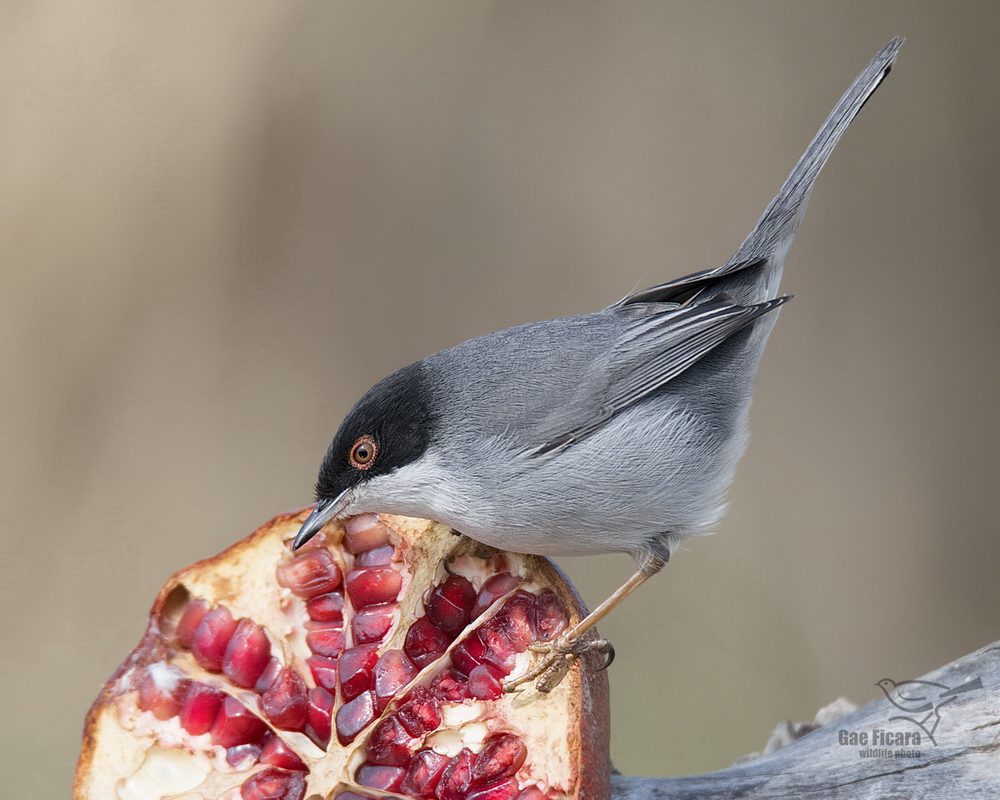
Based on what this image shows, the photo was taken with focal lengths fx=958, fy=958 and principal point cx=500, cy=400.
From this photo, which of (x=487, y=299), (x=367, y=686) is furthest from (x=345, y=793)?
(x=487, y=299)

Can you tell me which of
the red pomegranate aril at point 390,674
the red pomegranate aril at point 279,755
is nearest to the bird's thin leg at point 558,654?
the red pomegranate aril at point 390,674

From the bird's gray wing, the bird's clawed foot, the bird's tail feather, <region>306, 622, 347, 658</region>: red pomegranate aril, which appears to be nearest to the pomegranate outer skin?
the bird's clawed foot

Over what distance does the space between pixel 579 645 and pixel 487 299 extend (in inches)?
89.8

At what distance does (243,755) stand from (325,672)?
8.7 inches

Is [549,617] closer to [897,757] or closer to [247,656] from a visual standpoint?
[247,656]

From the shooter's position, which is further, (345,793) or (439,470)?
(439,470)

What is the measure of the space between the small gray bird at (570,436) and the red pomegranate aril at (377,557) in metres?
0.14

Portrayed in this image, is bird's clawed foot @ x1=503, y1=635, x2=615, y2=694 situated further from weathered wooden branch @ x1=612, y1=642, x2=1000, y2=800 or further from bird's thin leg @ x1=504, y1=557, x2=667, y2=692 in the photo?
weathered wooden branch @ x1=612, y1=642, x2=1000, y2=800

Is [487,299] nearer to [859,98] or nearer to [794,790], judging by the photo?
[859,98]

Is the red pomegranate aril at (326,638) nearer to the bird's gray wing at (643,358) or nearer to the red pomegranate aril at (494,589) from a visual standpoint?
the red pomegranate aril at (494,589)

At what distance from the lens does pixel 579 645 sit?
1.84 m

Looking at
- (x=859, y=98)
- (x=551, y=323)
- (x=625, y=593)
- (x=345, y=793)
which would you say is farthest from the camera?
(x=859, y=98)

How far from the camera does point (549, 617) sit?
1.93m

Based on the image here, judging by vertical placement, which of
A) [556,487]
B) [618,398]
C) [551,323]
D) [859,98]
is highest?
[859,98]
